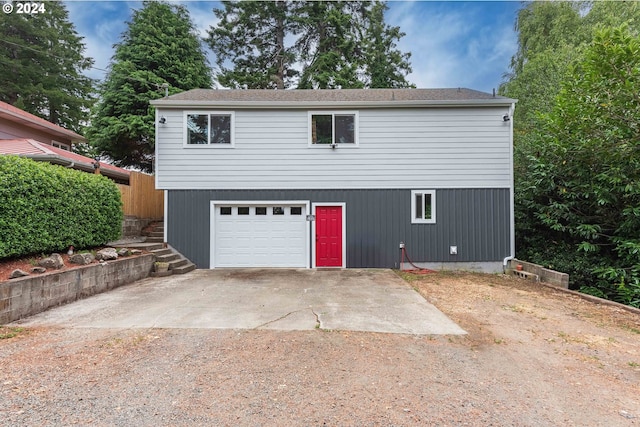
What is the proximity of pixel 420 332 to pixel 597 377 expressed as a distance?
1.69 metres

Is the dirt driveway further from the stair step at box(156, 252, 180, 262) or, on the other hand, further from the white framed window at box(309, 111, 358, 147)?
the white framed window at box(309, 111, 358, 147)

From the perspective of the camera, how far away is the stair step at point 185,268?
291 inches

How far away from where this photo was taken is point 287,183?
826 cm

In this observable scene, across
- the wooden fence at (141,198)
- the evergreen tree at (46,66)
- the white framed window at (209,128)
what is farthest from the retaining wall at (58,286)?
the evergreen tree at (46,66)

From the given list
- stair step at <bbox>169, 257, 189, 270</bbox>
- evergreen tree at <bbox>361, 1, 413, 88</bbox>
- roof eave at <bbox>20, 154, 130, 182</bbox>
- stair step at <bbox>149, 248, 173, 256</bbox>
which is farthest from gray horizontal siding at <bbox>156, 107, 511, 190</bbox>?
evergreen tree at <bbox>361, 1, 413, 88</bbox>

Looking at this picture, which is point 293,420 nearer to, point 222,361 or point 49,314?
point 222,361

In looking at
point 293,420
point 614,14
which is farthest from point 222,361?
point 614,14

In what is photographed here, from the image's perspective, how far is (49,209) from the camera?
5.21 meters

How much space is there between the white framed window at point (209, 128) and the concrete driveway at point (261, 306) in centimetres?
389

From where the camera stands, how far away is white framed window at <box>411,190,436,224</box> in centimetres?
820

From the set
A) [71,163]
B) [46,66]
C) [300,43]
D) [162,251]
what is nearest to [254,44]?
[300,43]

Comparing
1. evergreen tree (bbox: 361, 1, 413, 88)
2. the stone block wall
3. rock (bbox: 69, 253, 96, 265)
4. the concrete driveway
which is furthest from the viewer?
evergreen tree (bbox: 361, 1, 413, 88)

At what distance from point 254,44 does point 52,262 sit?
56.1ft

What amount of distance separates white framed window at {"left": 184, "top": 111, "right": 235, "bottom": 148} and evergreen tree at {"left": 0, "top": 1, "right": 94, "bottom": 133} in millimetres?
14886
